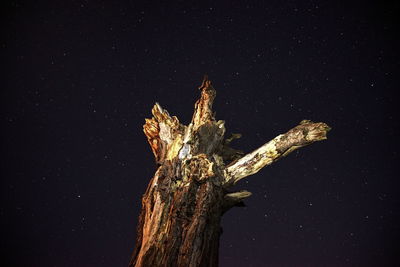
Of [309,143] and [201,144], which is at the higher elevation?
[201,144]

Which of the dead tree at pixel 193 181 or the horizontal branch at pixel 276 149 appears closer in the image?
the dead tree at pixel 193 181

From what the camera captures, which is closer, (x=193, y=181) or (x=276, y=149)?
(x=193, y=181)

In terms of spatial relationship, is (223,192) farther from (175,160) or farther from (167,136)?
(167,136)

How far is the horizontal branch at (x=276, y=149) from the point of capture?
547 cm

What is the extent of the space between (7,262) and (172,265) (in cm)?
4064

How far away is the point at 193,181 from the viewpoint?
5184mm

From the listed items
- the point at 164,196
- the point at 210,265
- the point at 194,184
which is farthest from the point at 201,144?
the point at 210,265

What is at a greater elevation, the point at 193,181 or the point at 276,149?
the point at 276,149

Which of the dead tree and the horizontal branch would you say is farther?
the horizontal branch

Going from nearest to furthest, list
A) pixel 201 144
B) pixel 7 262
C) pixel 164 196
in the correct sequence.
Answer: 1. pixel 164 196
2. pixel 201 144
3. pixel 7 262

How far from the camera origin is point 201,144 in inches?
231

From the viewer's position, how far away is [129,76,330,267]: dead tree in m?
4.54

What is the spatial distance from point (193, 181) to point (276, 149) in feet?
6.33

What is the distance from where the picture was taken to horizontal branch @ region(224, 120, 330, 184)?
17.9 feet
